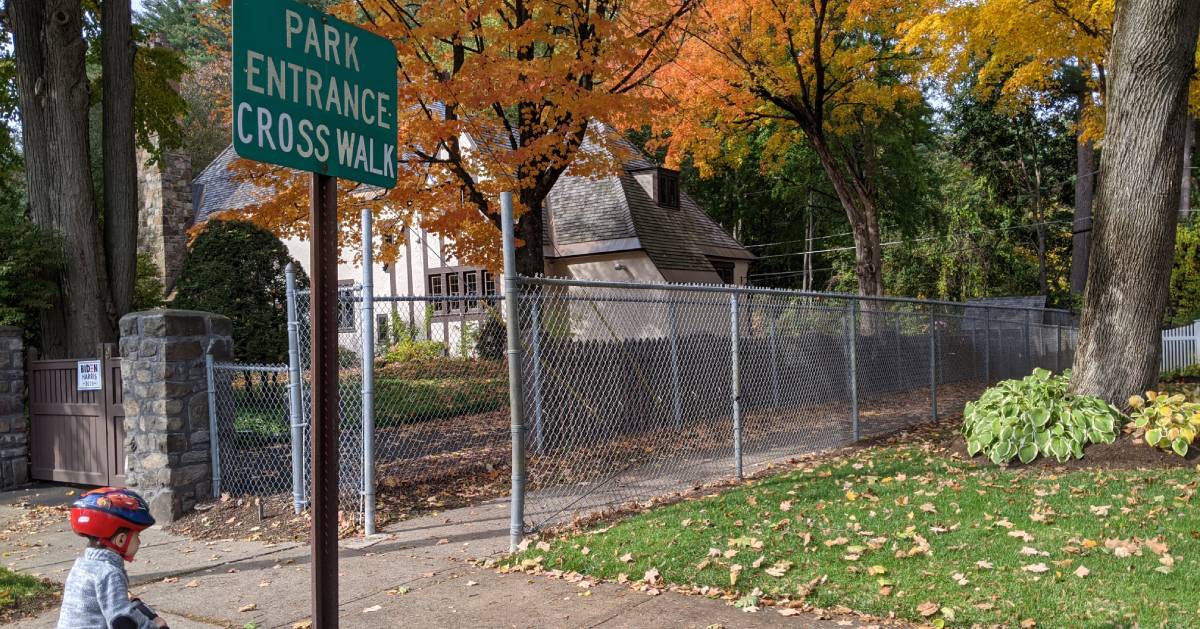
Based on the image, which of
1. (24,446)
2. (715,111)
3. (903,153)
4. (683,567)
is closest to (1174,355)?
Answer: (903,153)

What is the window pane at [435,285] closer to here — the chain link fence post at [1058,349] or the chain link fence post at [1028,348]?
the chain link fence post at [1028,348]

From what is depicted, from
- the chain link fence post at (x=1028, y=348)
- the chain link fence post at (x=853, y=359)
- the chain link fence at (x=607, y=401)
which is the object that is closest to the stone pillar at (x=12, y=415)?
the chain link fence at (x=607, y=401)

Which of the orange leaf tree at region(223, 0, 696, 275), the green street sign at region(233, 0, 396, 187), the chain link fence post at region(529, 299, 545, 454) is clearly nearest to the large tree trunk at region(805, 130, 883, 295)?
the orange leaf tree at region(223, 0, 696, 275)

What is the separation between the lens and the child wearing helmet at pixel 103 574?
3080 mm

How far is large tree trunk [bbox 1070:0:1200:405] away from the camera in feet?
28.9

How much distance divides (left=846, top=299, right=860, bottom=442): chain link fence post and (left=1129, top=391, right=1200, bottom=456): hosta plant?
9.88ft

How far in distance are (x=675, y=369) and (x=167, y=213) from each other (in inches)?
978

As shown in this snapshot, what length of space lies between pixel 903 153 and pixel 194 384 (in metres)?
27.8

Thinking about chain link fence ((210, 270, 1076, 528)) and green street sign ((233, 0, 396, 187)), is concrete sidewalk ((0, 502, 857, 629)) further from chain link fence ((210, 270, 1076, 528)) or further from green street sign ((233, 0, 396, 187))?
green street sign ((233, 0, 396, 187))

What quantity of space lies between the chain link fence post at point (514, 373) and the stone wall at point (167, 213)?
25253mm

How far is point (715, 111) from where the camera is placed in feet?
70.1

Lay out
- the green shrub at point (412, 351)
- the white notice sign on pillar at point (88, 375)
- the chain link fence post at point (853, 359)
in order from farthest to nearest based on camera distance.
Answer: the green shrub at point (412, 351) < the chain link fence post at point (853, 359) < the white notice sign on pillar at point (88, 375)

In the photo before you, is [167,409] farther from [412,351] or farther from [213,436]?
[412,351]

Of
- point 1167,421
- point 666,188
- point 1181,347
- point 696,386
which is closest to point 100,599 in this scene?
point 696,386
